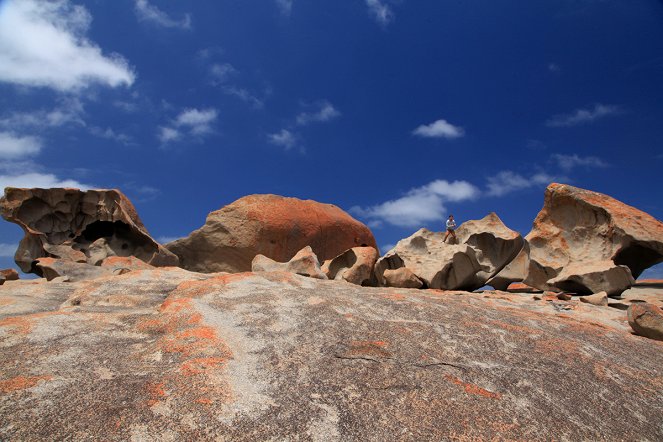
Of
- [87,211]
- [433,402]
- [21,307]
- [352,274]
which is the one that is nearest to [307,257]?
[352,274]

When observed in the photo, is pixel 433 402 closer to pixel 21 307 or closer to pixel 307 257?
pixel 21 307

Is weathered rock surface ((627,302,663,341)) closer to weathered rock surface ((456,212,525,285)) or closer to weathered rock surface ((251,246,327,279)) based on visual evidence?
weathered rock surface ((251,246,327,279))

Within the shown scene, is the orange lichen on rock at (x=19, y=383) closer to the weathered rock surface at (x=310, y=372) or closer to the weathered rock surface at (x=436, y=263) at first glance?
the weathered rock surface at (x=310, y=372)

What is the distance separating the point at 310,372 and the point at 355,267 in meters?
5.52

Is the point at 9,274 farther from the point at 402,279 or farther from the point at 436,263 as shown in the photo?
the point at 436,263

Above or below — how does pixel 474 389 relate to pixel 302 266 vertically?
below

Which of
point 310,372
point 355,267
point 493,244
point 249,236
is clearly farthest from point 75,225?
point 310,372

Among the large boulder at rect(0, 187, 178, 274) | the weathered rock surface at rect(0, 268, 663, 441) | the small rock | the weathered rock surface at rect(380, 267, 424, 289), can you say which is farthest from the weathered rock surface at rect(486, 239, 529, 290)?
the large boulder at rect(0, 187, 178, 274)

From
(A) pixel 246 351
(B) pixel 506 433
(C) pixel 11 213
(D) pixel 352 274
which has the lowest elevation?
(B) pixel 506 433

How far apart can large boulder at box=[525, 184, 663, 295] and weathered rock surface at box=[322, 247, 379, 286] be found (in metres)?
3.06

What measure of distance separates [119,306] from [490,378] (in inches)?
114

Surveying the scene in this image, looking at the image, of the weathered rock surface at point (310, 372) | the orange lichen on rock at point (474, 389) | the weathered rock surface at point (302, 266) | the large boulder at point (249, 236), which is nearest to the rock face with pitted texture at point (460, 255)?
the weathered rock surface at point (302, 266)

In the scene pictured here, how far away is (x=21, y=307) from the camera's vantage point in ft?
12.1

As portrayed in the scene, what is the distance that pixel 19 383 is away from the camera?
211 centimetres
